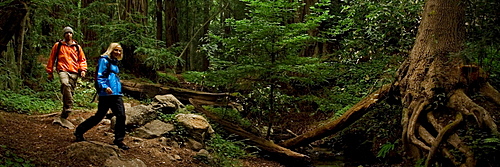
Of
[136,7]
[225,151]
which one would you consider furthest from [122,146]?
[136,7]

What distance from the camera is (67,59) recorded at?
6469mm

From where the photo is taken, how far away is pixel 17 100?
8156 millimetres

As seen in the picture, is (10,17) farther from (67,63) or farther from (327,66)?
(327,66)

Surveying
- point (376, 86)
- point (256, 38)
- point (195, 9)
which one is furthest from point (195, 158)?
point (195, 9)

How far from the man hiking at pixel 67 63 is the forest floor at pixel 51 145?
0.71 m

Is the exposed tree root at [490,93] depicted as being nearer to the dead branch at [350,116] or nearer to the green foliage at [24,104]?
the dead branch at [350,116]

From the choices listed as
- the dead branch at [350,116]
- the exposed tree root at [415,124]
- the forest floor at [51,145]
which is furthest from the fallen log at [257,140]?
the exposed tree root at [415,124]

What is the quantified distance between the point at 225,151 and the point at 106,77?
331cm

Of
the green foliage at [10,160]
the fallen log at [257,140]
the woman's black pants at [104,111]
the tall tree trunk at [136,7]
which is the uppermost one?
the tall tree trunk at [136,7]

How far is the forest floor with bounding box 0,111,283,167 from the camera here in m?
4.64

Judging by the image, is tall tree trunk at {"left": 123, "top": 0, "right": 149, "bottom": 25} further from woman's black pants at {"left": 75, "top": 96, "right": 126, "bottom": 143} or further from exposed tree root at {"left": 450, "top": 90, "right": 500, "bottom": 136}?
exposed tree root at {"left": 450, "top": 90, "right": 500, "bottom": 136}

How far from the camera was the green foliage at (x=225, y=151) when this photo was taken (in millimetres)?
7111

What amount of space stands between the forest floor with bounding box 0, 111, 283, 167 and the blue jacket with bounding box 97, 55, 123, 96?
1.00 meters

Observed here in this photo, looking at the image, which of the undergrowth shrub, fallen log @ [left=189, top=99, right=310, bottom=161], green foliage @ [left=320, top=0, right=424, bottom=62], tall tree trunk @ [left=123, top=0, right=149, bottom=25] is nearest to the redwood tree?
green foliage @ [left=320, top=0, right=424, bottom=62]
